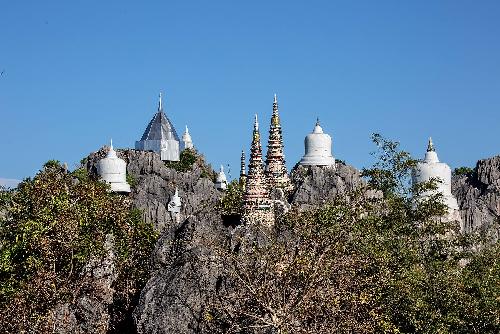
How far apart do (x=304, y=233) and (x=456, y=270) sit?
19.8 feet

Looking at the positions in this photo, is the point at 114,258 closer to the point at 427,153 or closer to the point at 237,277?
the point at 237,277

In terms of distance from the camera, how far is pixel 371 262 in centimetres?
3231

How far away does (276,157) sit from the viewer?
194 ft

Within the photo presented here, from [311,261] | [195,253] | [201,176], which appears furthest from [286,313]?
[201,176]

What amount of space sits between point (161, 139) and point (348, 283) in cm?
7014

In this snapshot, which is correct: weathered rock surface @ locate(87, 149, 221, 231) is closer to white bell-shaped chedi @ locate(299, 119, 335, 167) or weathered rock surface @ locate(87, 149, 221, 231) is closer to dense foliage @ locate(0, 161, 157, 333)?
white bell-shaped chedi @ locate(299, 119, 335, 167)

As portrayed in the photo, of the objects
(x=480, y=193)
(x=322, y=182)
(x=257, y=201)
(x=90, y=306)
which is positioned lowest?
(x=90, y=306)

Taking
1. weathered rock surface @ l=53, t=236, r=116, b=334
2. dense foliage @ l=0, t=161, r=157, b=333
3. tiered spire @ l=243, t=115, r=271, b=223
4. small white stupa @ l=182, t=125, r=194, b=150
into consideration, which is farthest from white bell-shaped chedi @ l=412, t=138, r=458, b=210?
small white stupa @ l=182, t=125, r=194, b=150

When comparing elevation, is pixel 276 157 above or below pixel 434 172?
above

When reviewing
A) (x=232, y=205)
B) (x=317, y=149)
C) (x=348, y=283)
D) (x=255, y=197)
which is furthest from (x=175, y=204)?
(x=348, y=283)

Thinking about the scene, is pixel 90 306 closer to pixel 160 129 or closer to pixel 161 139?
pixel 161 139

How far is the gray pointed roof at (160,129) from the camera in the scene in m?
99.5

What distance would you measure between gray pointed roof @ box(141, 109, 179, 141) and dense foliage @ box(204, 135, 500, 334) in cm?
6270

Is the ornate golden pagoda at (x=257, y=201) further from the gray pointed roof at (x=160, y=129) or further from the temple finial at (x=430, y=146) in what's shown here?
the gray pointed roof at (x=160, y=129)
